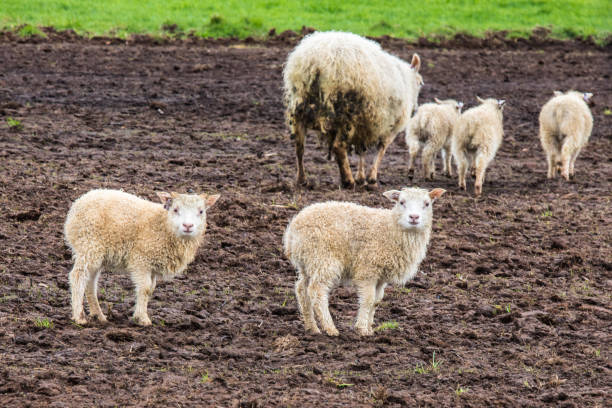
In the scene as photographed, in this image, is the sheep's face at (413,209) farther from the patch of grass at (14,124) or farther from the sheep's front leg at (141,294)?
the patch of grass at (14,124)

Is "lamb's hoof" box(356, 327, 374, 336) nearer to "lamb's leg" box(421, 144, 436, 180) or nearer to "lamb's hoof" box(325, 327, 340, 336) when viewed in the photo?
"lamb's hoof" box(325, 327, 340, 336)

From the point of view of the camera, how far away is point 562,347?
7176 millimetres

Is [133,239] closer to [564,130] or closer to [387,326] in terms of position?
[387,326]

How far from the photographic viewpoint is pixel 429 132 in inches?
543

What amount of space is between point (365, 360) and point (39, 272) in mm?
3521

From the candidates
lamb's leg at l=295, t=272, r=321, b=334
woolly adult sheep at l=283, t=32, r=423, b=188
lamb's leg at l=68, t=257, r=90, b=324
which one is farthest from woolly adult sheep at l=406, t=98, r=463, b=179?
lamb's leg at l=68, t=257, r=90, b=324

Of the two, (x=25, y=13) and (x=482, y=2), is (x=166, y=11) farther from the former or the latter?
(x=482, y=2)

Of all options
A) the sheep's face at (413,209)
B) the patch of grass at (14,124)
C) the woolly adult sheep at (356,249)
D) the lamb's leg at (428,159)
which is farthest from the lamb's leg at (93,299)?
the patch of grass at (14,124)

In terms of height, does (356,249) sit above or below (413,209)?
below

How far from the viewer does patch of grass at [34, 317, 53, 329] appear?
6.96 m

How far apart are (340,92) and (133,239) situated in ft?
17.1

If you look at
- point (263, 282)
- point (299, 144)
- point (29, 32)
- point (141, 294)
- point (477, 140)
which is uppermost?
point (29, 32)

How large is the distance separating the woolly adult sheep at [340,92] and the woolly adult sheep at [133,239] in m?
4.86

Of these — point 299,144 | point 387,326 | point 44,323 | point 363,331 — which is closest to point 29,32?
point 299,144
